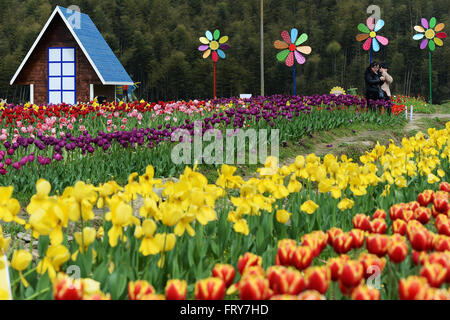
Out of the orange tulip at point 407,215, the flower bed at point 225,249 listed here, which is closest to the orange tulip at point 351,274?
the flower bed at point 225,249

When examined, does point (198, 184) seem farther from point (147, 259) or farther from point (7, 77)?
point (7, 77)

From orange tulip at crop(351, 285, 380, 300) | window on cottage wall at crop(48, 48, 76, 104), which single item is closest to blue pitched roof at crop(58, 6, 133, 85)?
window on cottage wall at crop(48, 48, 76, 104)

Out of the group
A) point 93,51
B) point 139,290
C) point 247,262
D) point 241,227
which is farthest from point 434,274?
point 93,51

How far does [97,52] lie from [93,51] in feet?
1.10

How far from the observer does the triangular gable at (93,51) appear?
690 inches

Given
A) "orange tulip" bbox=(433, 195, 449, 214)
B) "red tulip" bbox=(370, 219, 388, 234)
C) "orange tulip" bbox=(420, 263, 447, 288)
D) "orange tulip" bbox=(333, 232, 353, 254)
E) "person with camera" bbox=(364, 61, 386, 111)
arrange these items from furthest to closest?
1. "person with camera" bbox=(364, 61, 386, 111)
2. "orange tulip" bbox=(433, 195, 449, 214)
3. "red tulip" bbox=(370, 219, 388, 234)
4. "orange tulip" bbox=(333, 232, 353, 254)
5. "orange tulip" bbox=(420, 263, 447, 288)

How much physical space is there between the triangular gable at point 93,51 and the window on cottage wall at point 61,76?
0.71m

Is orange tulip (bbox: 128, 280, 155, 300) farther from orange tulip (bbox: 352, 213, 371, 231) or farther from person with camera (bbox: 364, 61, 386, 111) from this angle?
person with camera (bbox: 364, 61, 386, 111)

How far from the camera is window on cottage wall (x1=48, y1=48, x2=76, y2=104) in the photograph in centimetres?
1811

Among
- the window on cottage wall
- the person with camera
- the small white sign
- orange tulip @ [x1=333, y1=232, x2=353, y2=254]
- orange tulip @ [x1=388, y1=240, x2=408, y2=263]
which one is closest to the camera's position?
the small white sign

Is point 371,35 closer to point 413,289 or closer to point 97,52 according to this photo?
point 97,52

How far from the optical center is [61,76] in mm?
18188
